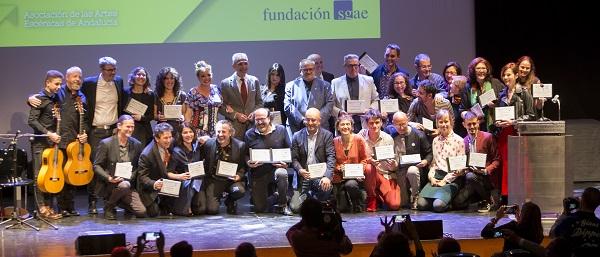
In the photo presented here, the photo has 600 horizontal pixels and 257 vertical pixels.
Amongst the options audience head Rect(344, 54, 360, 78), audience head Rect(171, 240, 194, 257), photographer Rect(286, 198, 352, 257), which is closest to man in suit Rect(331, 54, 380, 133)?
audience head Rect(344, 54, 360, 78)

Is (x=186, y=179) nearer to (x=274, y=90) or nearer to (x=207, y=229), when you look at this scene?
(x=207, y=229)

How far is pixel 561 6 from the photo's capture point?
11.4 metres

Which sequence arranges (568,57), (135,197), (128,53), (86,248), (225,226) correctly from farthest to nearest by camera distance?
(568,57) → (128,53) → (135,197) → (225,226) → (86,248)

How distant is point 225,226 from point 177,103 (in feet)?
5.09

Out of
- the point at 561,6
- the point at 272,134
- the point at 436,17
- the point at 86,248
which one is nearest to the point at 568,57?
the point at 561,6

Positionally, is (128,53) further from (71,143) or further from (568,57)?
(568,57)

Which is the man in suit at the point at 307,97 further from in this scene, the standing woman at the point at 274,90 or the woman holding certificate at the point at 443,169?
the woman holding certificate at the point at 443,169

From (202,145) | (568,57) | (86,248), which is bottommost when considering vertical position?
(86,248)

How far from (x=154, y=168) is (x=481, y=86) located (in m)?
3.26

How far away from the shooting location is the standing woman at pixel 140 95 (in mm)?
9344

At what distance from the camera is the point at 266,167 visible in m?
9.38

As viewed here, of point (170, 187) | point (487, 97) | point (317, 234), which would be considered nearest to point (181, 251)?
point (317, 234)

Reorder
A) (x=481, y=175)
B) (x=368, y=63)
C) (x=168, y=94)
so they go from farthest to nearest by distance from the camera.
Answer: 1. (x=368, y=63)
2. (x=168, y=94)
3. (x=481, y=175)

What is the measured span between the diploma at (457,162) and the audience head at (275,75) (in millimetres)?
1942
